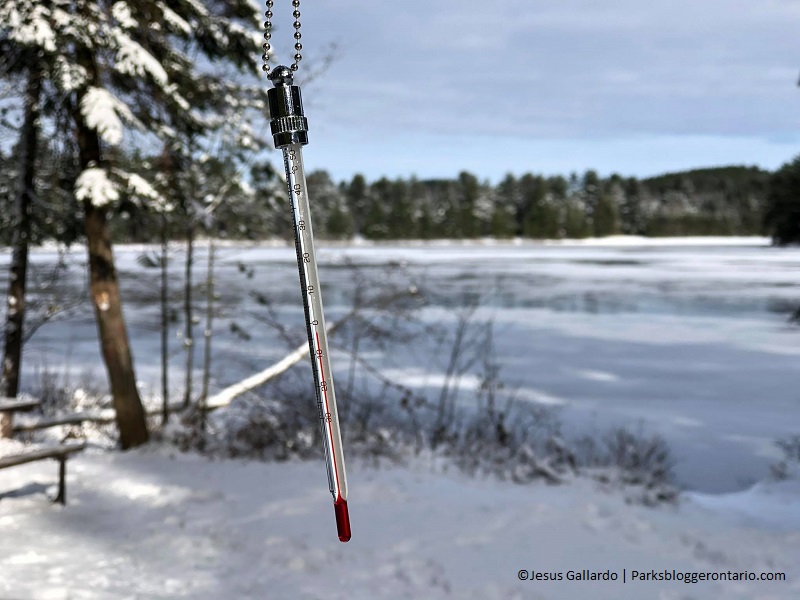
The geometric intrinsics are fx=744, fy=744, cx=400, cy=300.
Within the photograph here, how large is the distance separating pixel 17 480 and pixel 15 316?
348 cm

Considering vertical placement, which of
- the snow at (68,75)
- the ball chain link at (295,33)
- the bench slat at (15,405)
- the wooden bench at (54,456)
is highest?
the snow at (68,75)

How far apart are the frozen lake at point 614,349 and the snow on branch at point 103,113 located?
323 cm

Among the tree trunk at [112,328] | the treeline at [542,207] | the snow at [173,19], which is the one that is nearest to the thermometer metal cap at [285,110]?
the snow at [173,19]

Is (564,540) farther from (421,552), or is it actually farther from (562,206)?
(562,206)

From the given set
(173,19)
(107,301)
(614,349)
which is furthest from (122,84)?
(614,349)

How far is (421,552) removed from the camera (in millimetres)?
5273

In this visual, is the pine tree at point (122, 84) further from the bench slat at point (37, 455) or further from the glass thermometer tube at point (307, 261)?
the glass thermometer tube at point (307, 261)

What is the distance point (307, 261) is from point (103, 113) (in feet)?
20.6

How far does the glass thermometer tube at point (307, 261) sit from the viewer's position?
1.66 metres

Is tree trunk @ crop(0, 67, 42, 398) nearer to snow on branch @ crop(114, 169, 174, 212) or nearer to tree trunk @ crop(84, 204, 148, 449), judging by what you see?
tree trunk @ crop(84, 204, 148, 449)

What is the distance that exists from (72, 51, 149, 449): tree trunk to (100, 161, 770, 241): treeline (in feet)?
155

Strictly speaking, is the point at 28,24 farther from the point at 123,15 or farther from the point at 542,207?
the point at 542,207

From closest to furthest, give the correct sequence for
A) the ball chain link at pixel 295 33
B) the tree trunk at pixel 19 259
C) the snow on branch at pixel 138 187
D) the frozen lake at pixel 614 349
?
the ball chain link at pixel 295 33, the snow on branch at pixel 138 187, the tree trunk at pixel 19 259, the frozen lake at pixel 614 349

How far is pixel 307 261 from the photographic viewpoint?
5.48 feet
